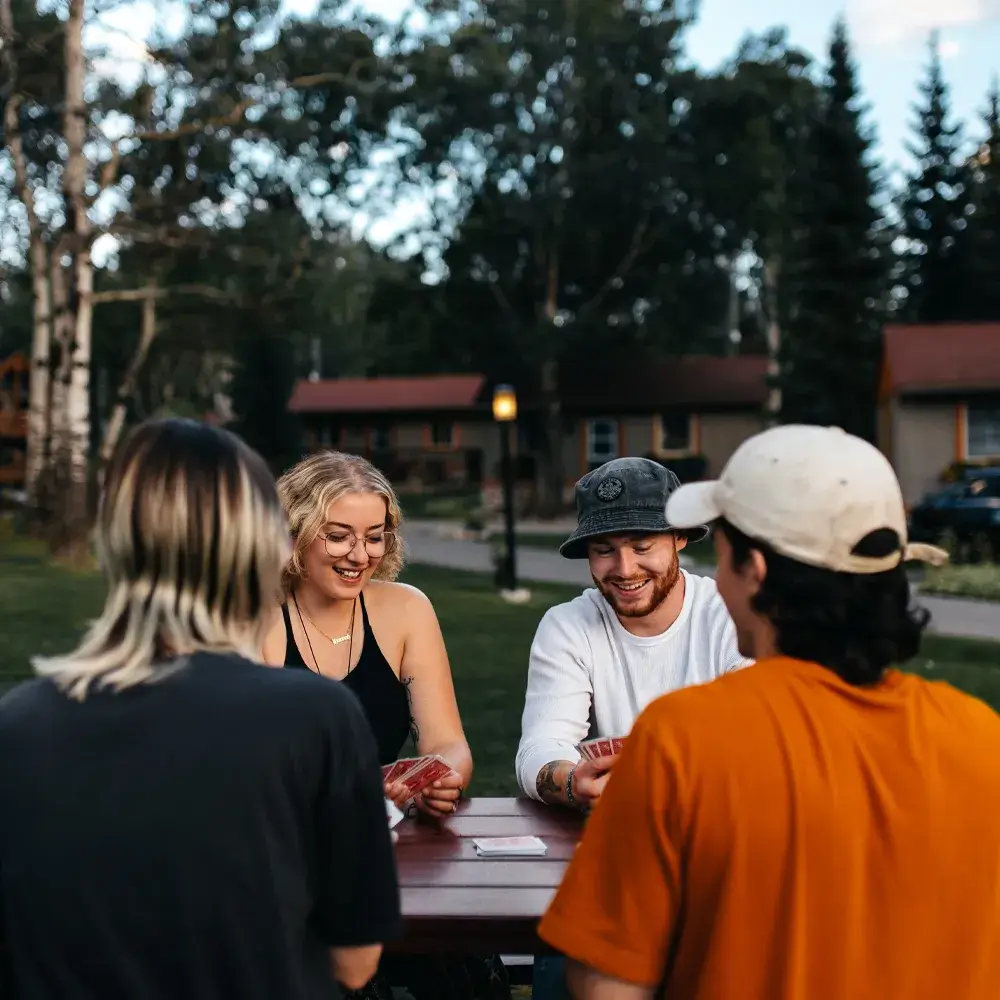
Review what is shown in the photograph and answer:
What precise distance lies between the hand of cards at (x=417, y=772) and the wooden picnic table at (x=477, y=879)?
4.3 inches

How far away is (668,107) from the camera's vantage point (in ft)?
108

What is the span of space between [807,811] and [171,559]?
3.10ft

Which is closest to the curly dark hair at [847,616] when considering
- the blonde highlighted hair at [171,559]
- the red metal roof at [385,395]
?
the blonde highlighted hair at [171,559]

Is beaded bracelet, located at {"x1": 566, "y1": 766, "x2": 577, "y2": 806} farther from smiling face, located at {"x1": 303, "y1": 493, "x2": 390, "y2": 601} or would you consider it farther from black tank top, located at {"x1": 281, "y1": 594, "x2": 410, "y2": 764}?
smiling face, located at {"x1": 303, "y1": 493, "x2": 390, "y2": 601}

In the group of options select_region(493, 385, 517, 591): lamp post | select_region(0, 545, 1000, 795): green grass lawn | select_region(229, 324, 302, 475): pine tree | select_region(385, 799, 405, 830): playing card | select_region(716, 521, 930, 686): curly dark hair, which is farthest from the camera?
select_region(229, 324, 302, 475): pine tree

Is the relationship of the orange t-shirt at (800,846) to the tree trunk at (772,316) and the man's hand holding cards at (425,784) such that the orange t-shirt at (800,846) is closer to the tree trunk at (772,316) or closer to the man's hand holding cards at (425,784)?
the man's hand holding cards at (425,784)

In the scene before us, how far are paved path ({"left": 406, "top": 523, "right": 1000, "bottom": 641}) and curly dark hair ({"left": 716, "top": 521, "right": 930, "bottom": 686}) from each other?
20.9 feet

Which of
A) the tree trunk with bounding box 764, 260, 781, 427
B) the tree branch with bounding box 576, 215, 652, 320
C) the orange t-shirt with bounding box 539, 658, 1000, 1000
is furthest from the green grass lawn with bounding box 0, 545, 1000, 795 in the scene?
the tree trunk with bounding box 764, 260, 781, 427

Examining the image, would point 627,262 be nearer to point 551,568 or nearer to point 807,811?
point 551,568

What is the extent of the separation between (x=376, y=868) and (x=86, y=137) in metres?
20.6

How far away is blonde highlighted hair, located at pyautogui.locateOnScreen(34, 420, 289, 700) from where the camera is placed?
1701 mm

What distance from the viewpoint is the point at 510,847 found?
278 cm

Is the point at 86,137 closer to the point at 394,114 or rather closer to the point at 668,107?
the point at 394,114

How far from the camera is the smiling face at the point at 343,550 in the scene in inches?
141
